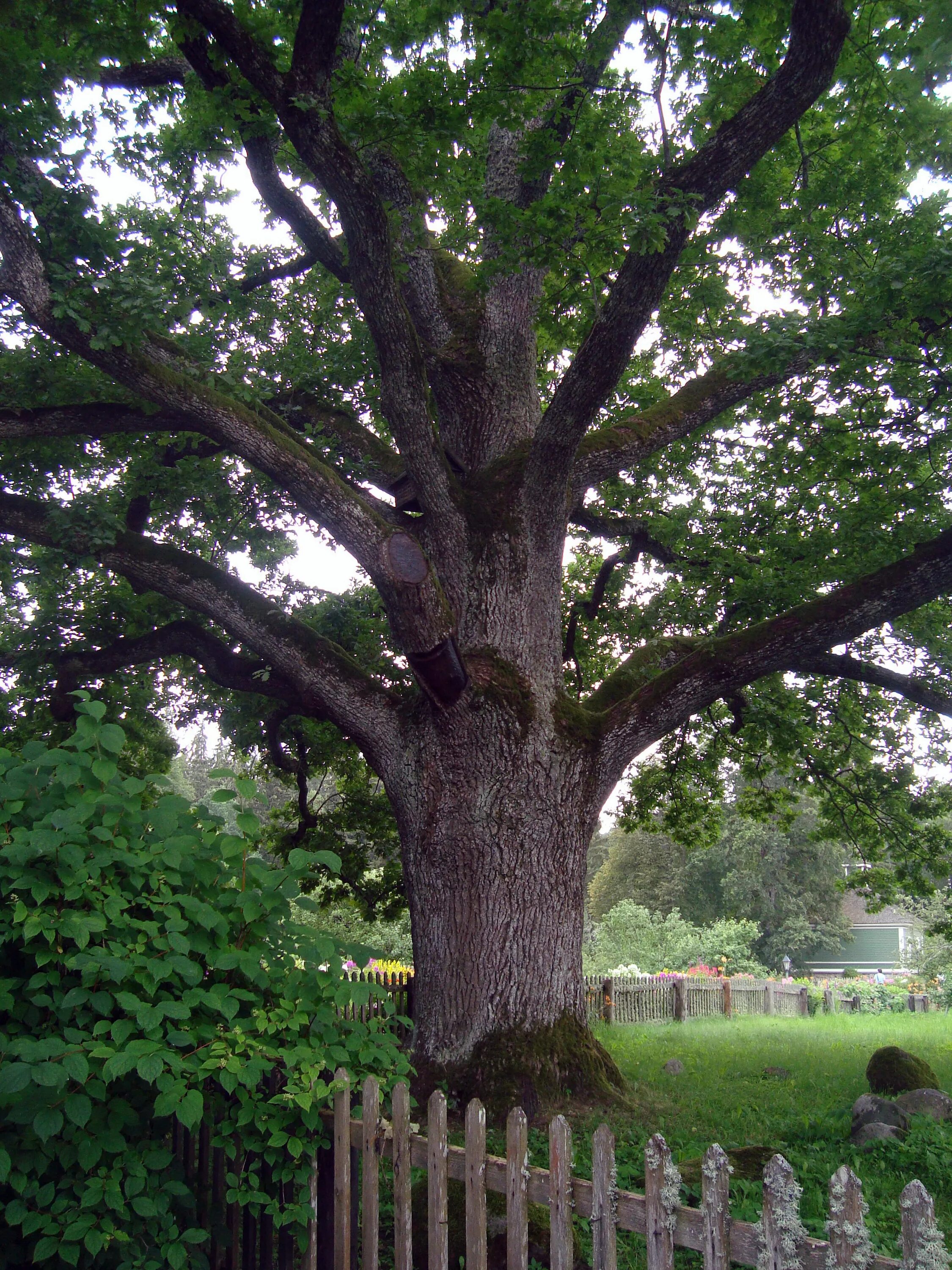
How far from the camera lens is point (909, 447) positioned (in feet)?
28.7

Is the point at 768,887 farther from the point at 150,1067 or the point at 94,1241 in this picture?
the point at 150,1067

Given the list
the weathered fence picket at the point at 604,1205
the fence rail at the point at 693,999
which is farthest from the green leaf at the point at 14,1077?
the fence rail at the point at 693,999

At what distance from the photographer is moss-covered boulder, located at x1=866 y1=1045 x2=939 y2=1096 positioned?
9578 millimetres

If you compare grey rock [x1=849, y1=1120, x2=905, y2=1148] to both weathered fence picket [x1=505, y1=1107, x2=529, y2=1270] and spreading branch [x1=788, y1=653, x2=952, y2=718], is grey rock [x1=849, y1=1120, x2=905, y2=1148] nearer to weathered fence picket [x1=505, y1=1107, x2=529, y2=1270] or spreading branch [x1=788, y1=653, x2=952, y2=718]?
spreading branch [x1=788, y1=653, x2=952, y2=718]

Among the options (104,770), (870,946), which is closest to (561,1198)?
(104,770)

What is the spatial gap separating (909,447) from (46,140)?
853 cm

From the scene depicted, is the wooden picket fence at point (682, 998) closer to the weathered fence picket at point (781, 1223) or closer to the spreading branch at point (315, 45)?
the spreading branch at point (315, 45)

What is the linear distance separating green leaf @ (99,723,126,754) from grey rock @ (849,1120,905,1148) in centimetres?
662

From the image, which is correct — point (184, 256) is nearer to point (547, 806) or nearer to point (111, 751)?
point (547, 806)

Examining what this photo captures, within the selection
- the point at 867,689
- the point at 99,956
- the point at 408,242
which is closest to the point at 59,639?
the point at 408,242

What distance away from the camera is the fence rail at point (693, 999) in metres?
21.7

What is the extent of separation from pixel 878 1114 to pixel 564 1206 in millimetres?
5701

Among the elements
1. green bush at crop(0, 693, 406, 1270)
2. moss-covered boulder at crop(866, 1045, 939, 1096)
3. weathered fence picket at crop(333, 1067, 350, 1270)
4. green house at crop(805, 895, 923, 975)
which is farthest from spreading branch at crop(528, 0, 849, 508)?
green house at crop(805, 895, 923, 975)

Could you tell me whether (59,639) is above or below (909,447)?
below
